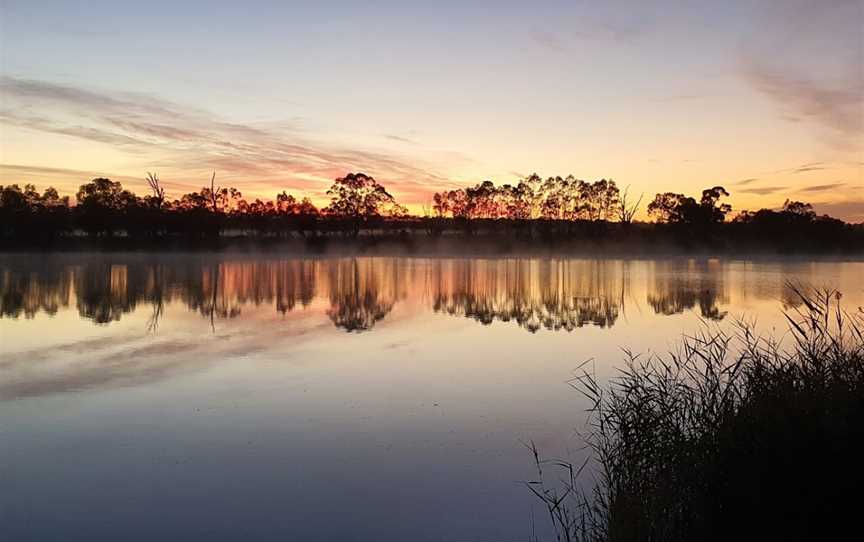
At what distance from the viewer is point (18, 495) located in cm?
582

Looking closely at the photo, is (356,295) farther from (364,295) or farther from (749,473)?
(749,473)

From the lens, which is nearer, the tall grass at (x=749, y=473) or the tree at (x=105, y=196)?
the tall grass at (x=749, y=473)

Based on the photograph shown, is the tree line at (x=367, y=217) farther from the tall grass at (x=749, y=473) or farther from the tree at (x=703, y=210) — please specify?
the tall grass at (x=749, y=473)

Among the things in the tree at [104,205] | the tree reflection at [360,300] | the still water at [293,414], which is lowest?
the still water at [293,414]

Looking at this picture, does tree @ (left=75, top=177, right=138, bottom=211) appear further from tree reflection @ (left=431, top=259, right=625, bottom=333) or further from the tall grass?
the tall grass

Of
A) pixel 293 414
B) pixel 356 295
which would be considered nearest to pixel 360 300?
pixel 356 295

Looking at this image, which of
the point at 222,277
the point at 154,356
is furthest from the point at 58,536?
the point at 222,277

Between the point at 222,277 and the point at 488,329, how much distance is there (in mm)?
19674

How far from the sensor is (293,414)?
27.7 feet

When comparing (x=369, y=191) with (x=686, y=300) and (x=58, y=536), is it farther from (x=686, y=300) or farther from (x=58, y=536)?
(x=58, y=536)

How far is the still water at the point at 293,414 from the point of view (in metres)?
5.58

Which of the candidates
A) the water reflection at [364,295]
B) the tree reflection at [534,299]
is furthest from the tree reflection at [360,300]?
the tree reflection at [534,299]

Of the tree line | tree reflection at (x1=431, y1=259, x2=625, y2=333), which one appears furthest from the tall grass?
the tree line

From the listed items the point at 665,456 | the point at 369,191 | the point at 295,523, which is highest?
the point at 369,191
